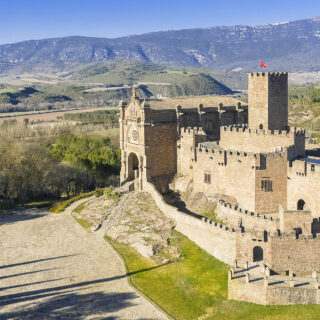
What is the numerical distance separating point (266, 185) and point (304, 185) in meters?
3.03

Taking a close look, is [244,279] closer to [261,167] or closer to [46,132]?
[261,167]

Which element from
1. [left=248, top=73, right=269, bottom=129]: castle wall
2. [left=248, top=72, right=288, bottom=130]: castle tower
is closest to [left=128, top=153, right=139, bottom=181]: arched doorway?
[left=248, top=73, right=269, bottom=129]: castle wall

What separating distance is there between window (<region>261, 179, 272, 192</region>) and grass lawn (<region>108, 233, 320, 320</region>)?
708 cm

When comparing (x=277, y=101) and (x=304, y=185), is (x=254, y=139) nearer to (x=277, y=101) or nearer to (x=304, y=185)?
(x=277, y=101)

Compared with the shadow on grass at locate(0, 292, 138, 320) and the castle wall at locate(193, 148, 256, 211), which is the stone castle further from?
the shadow on grass at locate(0, 292, 138, 320)

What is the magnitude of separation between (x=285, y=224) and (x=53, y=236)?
2046 cm

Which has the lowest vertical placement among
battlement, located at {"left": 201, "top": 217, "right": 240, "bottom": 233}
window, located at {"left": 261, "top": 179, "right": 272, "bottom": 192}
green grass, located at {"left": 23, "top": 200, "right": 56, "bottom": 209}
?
green grass, located at {"left": 23, "top": 200, "right": 56, "bottom": 209}

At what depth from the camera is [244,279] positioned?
33562 mm

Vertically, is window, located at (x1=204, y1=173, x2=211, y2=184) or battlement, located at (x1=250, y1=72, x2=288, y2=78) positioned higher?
battlement, located at (x1=250, y1=72, x2=288, y2=78)

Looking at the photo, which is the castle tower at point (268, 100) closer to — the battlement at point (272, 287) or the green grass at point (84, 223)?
the green grass at point (84, 223)

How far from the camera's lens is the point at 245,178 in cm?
4478

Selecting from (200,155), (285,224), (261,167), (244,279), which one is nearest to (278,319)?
(244,279)

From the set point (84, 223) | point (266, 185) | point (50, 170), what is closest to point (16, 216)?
point (84, 223)

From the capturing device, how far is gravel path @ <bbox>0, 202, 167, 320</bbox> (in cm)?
3319
